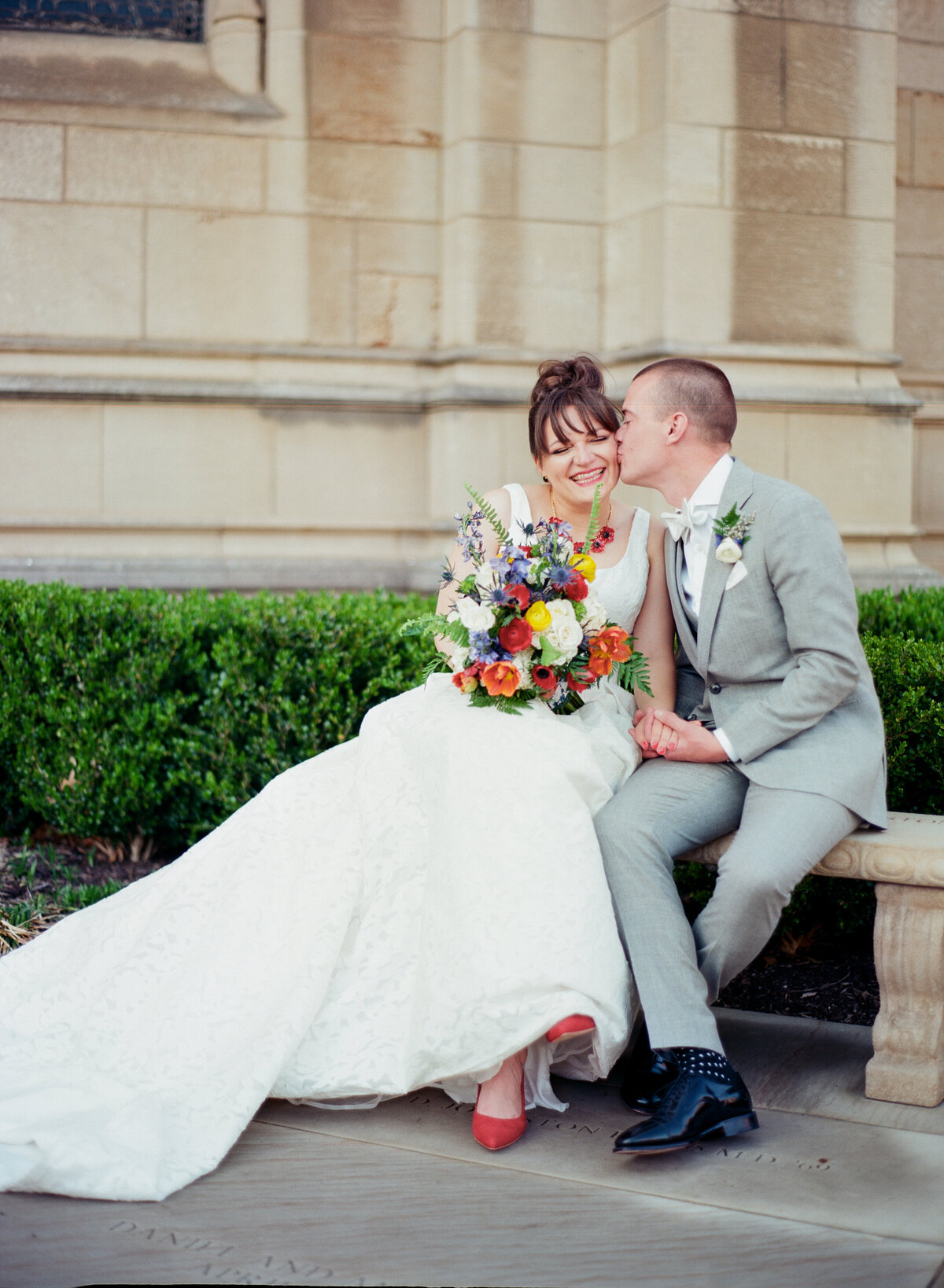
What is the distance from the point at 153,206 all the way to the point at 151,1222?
6076mm

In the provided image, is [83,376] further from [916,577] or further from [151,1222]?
[151,1222]

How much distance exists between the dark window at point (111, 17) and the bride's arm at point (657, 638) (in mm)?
5386

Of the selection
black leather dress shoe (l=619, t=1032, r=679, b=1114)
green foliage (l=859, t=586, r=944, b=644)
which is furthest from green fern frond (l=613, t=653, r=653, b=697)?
green foliage (l=859, t=586, r=944, b=644)

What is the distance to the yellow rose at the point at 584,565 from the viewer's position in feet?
12.1

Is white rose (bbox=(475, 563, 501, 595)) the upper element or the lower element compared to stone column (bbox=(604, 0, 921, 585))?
lower

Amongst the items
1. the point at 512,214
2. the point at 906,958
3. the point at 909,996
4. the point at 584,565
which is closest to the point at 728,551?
the point at 584,565

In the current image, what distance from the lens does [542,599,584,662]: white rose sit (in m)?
3.53

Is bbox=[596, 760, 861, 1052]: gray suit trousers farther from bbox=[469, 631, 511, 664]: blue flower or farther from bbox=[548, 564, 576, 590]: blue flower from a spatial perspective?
bbox=[548, 564, 576, 590]: blue flower

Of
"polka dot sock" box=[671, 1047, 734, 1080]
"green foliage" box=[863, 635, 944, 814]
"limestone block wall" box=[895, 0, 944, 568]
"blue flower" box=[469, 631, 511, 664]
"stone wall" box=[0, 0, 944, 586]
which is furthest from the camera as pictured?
"limestone block wall" box=[895, 0, 944, 568]

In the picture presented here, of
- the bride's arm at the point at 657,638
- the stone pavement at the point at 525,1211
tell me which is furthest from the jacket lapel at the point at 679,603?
the stone pavement at the point at 525,1211

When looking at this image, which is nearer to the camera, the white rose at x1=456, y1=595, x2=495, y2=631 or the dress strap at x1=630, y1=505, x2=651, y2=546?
the white rose at x1=456, y1=595, x2=495, y2=631

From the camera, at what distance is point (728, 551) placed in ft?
12.0

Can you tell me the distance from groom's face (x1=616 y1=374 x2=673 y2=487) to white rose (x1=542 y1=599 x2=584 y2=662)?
24.6 inches

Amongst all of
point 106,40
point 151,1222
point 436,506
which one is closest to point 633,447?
point 151,1222
